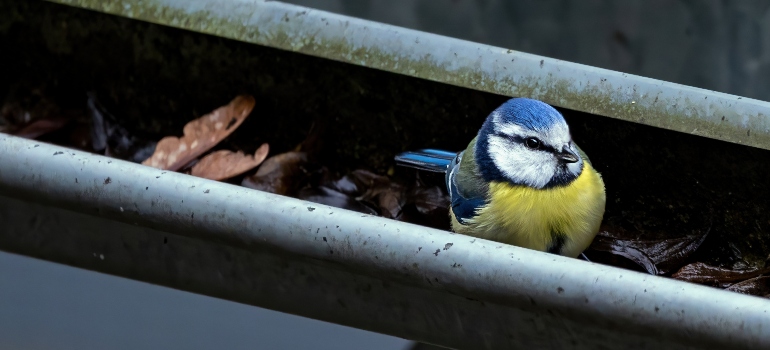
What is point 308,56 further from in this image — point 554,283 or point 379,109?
point 554,283

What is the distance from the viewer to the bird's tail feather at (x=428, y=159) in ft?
5.21

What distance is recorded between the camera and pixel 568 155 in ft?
4.55

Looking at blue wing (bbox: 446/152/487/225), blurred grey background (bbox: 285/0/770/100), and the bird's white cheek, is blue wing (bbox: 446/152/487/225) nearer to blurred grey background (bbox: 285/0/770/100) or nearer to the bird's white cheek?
the bird's white cheek

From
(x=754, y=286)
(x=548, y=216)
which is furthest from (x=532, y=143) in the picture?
(x=754, y=286)

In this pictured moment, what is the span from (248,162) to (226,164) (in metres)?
A: 0.04

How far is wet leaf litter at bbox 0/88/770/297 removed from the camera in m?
1.65

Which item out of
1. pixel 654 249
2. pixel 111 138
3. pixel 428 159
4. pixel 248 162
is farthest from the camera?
pixel 111 138

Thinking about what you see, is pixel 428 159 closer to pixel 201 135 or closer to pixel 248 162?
pixel 248 162

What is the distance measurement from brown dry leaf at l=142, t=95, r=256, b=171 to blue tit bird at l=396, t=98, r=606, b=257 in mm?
492

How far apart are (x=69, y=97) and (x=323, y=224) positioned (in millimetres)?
1060

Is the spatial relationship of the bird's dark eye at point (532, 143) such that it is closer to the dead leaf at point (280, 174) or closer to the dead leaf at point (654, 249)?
the dead leaf at point (654, 249)

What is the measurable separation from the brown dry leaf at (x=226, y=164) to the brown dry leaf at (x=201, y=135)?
2 cm

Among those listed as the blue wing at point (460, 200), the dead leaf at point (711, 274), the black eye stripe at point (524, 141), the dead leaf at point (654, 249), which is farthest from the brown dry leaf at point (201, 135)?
the dead leaf at point (711, 274)


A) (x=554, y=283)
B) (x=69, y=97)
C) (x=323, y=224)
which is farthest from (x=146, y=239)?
(x=69, y=97)
